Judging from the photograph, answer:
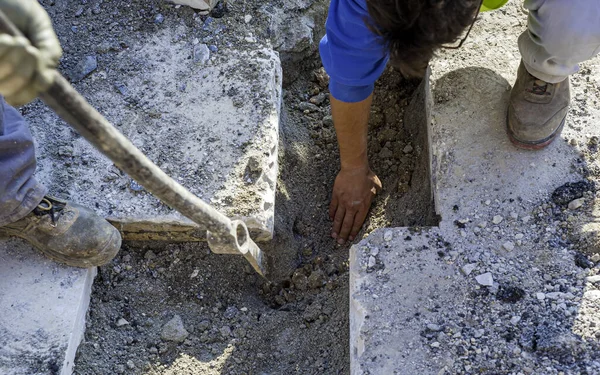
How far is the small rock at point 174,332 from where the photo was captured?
1988 mm

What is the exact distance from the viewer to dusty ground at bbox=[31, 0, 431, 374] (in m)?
1.97

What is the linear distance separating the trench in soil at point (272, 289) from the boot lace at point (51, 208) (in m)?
0.28

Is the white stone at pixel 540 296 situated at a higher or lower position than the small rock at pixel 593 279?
lower

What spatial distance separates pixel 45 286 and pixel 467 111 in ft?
5.13

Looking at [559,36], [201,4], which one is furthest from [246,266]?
[559,36]

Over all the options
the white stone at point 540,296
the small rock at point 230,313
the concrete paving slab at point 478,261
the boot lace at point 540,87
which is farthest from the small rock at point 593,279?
the small rock at point 230,313

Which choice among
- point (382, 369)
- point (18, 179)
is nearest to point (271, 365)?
point (382, 369)

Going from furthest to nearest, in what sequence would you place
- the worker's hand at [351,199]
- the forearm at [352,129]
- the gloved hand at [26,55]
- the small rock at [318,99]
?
the small rock at [318,99] → the worker's hand at [351,199] → the forearm at [352,129] → the gloved hand at [26,55]

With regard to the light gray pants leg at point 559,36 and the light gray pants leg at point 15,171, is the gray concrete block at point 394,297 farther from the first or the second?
the light gray pants leg at point 15,171

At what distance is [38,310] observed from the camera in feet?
6.16

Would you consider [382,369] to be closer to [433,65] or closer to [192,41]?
[433,65]

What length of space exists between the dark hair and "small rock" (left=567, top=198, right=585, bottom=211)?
77 cm

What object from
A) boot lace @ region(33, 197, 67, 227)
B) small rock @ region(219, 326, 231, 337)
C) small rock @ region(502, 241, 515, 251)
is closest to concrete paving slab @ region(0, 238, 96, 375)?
boot lace @ region(33, 197, 67, 227)

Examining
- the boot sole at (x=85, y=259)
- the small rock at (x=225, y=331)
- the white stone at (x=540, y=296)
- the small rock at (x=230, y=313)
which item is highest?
the white stone at (x=540, y=296)
